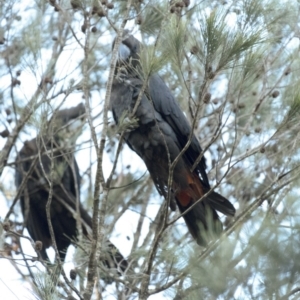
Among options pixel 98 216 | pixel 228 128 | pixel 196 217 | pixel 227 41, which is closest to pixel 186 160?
pixel 196 217

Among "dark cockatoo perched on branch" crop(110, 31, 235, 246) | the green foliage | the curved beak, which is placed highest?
the curved beak

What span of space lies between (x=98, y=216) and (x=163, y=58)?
67 cm

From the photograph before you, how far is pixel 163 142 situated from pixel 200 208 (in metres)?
0.38

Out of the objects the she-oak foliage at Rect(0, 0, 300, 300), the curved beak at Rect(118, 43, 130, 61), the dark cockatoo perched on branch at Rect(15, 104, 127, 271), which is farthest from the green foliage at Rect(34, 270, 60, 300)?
the dark cockatoo perched on branch at Rect(15, 104, 127, 271)

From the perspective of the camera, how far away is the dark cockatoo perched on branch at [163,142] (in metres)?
3.66

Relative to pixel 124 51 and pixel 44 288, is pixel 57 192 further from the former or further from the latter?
pixel 44 288

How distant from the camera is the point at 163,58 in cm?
271

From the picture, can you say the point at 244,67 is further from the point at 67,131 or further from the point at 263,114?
the point at 67,131

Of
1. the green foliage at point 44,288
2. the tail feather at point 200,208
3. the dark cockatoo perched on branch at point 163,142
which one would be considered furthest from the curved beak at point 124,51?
the green foliage at point 44,288

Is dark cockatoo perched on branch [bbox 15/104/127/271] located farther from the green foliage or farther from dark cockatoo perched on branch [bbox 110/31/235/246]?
the green foliage

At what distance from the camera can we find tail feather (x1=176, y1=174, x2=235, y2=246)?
3.49 metres

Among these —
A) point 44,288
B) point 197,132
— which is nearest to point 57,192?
point 197,132

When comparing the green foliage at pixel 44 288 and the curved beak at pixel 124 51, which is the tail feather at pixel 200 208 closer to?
the curved beak at pixel 124 51

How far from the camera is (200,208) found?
12.1 ft
